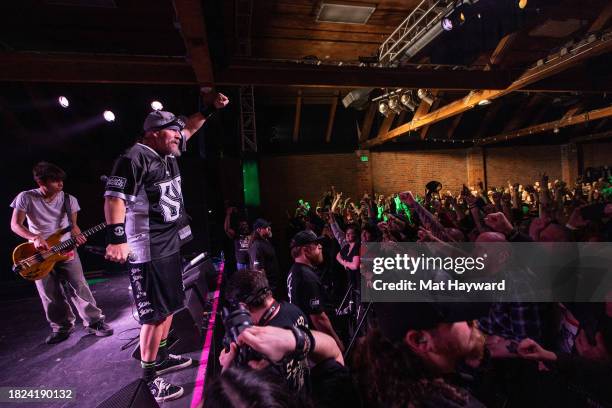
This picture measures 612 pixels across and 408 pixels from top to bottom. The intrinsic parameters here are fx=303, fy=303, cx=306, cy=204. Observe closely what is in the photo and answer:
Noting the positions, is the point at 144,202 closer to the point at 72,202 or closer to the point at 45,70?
the point at 72,202

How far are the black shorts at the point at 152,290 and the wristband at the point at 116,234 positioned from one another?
10.1 inches

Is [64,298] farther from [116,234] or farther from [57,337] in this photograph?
[116,234]

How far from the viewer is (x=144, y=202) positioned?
6.91 ft

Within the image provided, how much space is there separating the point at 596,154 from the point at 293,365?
16927mm

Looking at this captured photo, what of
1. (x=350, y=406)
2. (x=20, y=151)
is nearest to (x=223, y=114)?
(x=20, y=151)

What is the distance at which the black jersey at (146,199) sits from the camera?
199 cm

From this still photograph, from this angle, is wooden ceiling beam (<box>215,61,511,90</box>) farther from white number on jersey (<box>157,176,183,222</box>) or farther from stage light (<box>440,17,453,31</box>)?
white number on jersey (<box>157,176,183,222</box>)

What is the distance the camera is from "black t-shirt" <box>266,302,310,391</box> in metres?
1.34

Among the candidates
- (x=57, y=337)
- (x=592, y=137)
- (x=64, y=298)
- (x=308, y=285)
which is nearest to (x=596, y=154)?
(x=592, y=137)

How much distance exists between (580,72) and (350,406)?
6731 millimetres

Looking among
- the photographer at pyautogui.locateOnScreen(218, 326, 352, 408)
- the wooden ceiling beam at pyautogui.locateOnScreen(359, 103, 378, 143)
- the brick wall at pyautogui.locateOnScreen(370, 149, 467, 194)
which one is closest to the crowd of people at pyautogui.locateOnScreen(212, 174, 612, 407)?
the photographer at pyautogui.locateOnScreen(218, 326, 352, 408)

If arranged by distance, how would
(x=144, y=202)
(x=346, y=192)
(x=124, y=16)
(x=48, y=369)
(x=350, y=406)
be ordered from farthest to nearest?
1. (x=346, y=192)
2. (x=124, y=16)
3. (x=48, y=369)
4. (x=144, y=202)
5. (x=350, y=406)

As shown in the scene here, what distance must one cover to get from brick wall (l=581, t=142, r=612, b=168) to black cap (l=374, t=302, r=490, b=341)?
51.7 feet

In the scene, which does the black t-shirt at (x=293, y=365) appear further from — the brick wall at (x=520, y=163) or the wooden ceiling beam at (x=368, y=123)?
the brick wall at (x=520, y=163)
